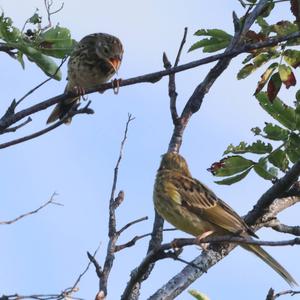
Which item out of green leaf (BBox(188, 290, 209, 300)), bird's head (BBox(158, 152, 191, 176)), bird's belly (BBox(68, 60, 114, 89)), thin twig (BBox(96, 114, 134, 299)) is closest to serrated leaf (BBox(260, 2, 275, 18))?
thin twig (BBox(96, 114, 134, 299))

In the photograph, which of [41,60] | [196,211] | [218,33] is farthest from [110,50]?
[41,60]

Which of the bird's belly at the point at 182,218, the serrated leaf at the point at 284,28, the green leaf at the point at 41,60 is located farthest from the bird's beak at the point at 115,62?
the green leaf at the point at 41,60

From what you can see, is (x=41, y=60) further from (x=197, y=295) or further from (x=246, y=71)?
(x=246, y=71)

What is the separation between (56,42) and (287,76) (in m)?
1.80

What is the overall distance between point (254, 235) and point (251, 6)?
66.1 inches

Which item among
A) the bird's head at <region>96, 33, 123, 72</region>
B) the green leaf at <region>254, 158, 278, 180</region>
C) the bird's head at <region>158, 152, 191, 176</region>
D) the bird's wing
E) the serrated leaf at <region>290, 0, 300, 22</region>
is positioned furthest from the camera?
the bird's head at <region>96, 33, 123, 72</region>

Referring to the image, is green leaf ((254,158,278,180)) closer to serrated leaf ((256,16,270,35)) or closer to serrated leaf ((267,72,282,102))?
serrated leaf ((267,72,282,102))

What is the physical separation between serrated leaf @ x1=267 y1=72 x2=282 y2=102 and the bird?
10.0ft

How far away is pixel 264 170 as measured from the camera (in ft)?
16.8

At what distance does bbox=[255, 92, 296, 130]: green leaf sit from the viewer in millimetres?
4973

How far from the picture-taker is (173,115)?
5336mm

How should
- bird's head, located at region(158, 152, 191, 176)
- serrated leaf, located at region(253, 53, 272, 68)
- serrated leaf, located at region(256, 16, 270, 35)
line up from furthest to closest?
bird's head, located at region(158, 152, 191, 176)
serrated leaf, located at region(253, 53, 272, 68)
serrated leaf, located at region(256, 16, 270, 35)

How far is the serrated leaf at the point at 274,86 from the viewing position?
486cm

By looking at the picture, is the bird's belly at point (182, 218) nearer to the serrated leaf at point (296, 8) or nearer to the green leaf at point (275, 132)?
the green leaf at point (275, 132)
